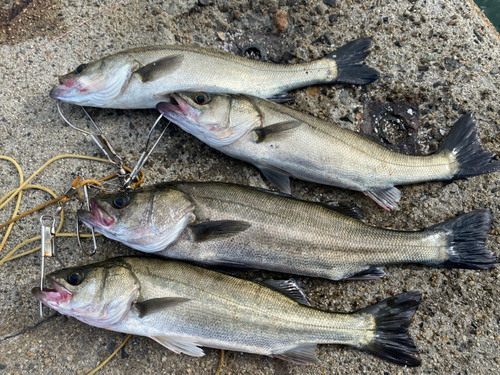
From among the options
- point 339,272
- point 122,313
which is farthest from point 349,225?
point 122,313

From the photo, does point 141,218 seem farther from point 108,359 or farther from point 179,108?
point 108,359

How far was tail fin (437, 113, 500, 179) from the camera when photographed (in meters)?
3.15

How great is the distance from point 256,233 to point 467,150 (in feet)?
7.34

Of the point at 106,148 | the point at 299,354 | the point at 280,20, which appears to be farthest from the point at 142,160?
the point at 299,354

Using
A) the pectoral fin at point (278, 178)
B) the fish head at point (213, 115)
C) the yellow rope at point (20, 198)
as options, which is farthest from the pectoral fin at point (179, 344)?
the fish head at point (213, 115)

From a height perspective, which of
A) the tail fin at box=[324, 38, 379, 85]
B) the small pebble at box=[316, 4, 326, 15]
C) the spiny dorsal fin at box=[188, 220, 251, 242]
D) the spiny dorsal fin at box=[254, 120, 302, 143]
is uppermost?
the small pebble at box=[316, 4, 326, 15]

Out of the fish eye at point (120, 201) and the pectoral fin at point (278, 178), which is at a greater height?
the fish eye at point (120, 201)

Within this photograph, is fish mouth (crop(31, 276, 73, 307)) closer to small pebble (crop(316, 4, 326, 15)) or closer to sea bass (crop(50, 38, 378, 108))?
sea bass (crop(50, 38, 378, 108))

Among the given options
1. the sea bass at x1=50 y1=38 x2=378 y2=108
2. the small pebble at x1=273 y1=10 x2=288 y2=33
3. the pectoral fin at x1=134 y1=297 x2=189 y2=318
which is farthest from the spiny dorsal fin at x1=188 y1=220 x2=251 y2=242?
the small pebble at x1=273 y1=10 x2=288 y2=33

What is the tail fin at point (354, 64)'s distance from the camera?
3379mm

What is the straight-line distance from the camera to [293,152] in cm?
297

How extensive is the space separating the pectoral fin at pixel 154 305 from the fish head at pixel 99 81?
1912 mm

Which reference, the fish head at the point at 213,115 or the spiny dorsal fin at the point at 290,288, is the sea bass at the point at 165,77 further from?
the spiny dorsal fin at the point at 290,288

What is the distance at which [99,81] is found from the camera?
3.09 metres
